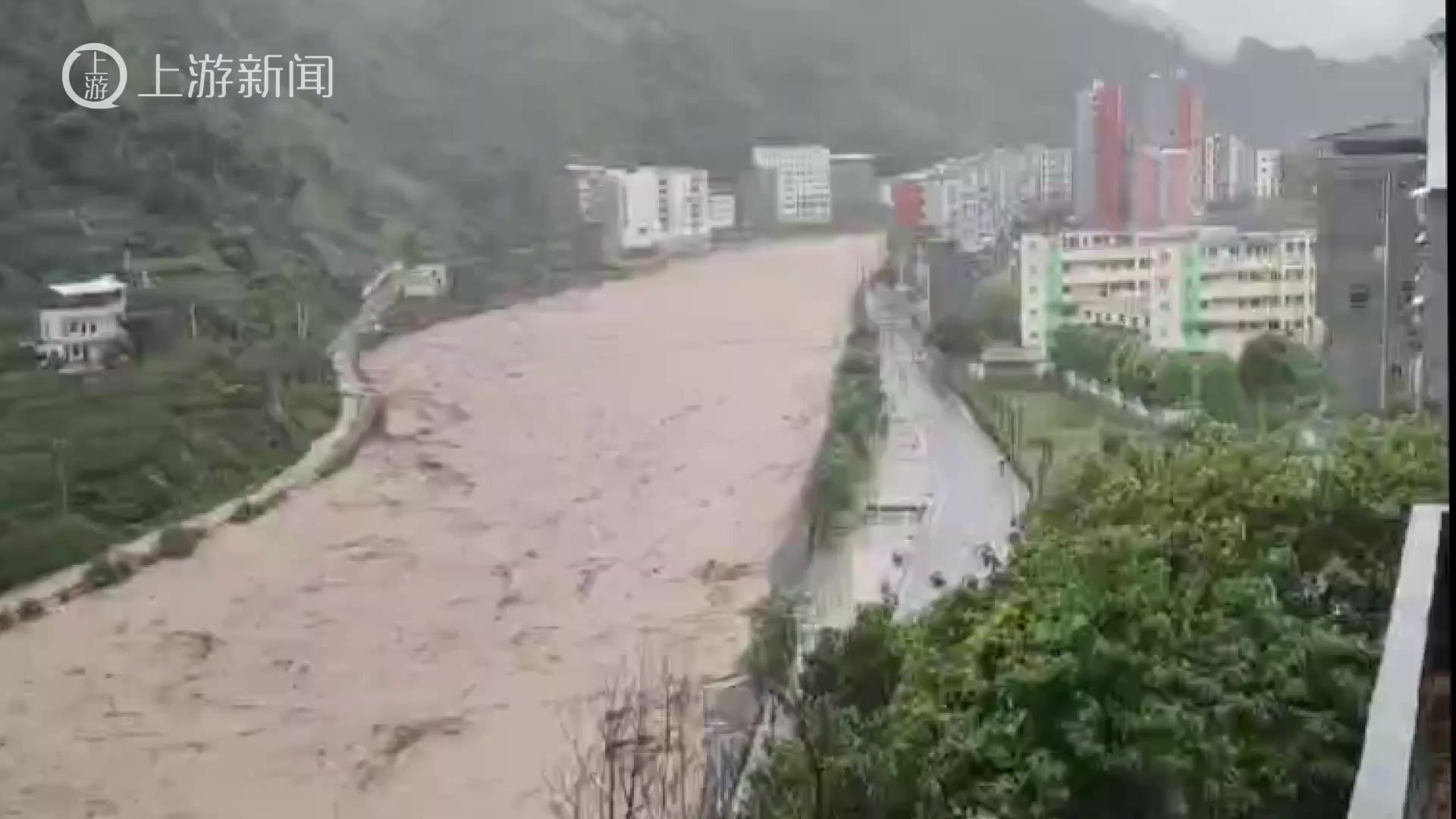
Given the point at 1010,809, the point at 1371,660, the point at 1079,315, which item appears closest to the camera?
the point at 1010,809

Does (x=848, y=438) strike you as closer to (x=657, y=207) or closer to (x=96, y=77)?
(x=657, y=207)

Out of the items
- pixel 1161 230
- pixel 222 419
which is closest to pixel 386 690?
pixel 222 419

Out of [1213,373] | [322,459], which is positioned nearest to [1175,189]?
[1213,373]

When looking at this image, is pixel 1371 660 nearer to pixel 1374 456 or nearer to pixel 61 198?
pixel 1374 456

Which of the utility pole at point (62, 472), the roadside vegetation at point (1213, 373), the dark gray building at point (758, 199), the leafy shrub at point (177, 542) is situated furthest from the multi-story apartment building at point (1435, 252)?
the utility pole at point (62, 472)

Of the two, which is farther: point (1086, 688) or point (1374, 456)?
point (1374, 456)

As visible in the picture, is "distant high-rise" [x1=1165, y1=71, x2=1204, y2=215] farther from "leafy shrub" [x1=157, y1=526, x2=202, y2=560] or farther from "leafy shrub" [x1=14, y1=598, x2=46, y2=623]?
"leafy shrub" [x1=14, y1=598, x2=46, y2=623]
